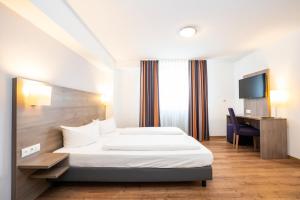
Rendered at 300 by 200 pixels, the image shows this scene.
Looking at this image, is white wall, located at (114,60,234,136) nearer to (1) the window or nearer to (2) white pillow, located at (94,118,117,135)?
(1) the window

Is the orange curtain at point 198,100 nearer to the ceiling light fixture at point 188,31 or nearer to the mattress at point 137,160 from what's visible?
the ceiling light fixture at point 188,31

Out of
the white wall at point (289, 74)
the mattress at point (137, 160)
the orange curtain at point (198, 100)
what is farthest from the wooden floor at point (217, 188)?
the orange curtain at point (198, 100)

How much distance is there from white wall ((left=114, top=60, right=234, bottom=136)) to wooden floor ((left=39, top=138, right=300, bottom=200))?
267cm

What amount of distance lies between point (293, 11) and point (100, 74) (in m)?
3.74

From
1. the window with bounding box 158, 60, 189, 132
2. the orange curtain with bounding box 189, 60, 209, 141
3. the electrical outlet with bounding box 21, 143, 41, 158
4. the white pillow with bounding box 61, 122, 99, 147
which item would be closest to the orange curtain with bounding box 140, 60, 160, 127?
the window with bounding box 158, 60, 189, 132

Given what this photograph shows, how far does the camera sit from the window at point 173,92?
525 cm

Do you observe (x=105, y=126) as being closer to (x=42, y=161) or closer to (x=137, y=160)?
(x=137, y=160)

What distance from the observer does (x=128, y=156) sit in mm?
2223

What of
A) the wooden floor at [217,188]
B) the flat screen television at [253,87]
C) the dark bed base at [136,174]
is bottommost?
the wooden floor at [217,188]

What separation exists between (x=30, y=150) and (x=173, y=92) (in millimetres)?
4049

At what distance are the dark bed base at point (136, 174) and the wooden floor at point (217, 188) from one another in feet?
0.40

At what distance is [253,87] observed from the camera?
4301 millimetres

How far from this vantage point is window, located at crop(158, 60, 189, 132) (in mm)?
5246

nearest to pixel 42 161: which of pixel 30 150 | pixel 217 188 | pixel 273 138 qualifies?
pixel 30 150
